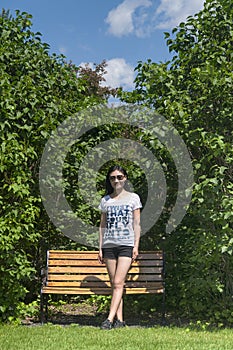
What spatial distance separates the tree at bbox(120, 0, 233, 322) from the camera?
4996 millimetres

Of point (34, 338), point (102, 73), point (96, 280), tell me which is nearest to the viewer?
point (34, 338)

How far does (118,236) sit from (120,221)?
0.53 ft

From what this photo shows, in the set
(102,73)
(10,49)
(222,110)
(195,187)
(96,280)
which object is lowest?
(96,280)

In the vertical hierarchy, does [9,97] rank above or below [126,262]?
above

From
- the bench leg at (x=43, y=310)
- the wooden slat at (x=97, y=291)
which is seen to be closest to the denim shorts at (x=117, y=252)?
the wooden slat at (x=97, y=291)

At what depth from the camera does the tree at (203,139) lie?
16.4 ft

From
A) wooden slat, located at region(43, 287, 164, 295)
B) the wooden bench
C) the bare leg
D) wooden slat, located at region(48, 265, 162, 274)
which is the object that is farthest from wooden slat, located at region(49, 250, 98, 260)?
the bare leg

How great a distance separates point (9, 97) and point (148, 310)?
3.08 meters

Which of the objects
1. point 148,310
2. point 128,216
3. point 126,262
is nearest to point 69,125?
point 128,216

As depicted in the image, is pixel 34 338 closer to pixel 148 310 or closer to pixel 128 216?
pixel 128 216

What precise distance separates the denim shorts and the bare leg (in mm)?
43

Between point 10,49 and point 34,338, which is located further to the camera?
point 10,49

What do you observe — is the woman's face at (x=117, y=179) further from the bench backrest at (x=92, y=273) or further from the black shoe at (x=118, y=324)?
the black shoe at (x=118, y=324)

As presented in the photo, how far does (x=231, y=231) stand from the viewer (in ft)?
16.0
